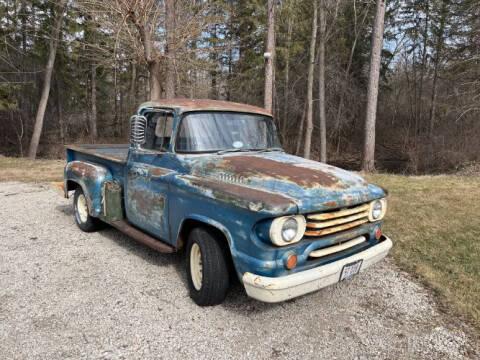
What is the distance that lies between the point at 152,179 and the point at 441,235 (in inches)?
174

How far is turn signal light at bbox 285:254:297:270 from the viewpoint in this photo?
2693 millimetres

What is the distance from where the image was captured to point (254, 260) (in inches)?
106

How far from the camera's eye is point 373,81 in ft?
40.5

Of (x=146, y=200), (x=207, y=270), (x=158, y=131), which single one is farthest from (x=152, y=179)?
(x=207, y=270)

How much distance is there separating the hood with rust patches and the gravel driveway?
1113 millimetres

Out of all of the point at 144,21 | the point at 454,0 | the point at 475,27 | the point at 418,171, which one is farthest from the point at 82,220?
the point at 454,0

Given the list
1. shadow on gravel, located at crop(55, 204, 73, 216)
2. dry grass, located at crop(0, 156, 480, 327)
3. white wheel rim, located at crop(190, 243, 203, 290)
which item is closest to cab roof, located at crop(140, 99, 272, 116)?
white wheel rim, located at crop(190, 243, 203, 290)

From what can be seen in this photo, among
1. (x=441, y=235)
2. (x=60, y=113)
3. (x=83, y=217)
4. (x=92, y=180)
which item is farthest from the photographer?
(x=60, y=113)

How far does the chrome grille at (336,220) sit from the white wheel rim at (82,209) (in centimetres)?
403

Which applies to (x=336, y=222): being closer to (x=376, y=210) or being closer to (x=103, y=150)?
(x=376, y=210)

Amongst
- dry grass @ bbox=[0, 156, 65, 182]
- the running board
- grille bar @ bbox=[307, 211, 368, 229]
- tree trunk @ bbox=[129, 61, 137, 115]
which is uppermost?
tree trunk @ bbox=[129, 61, 137, 115]

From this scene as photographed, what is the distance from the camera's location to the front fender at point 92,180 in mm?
4805

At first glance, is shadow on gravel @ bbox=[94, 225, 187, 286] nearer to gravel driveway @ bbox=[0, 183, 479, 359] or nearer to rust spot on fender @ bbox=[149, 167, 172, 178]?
gravel driveway @ bbox=[0, 183, 479, 359]

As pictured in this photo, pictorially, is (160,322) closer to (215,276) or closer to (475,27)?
(215,276)
